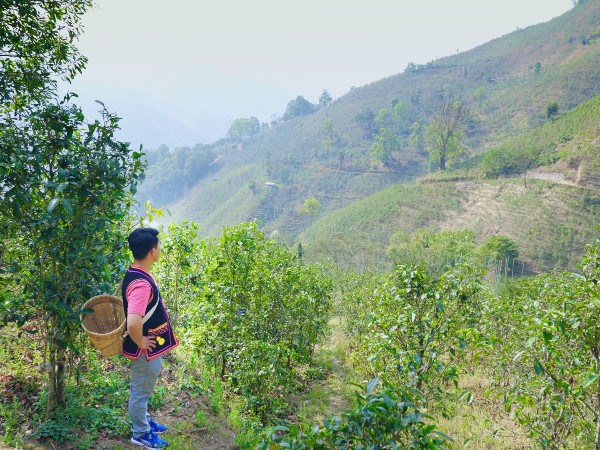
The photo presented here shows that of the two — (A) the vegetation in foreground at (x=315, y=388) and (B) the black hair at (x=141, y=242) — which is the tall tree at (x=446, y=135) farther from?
(B) the black hair at (x=141, y=242)

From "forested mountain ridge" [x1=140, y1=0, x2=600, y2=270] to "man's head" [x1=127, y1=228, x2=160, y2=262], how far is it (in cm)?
5013

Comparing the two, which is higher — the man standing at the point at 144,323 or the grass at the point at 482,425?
A: the man standing at the point at 144,323

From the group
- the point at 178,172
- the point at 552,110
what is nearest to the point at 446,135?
the point at 552,110

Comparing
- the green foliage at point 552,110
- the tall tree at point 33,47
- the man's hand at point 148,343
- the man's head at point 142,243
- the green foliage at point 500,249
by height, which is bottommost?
the green foliage at point 500,249

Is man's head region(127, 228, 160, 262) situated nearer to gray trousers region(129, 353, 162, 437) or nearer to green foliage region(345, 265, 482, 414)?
gray trousers region(129, 353, 162, 437)

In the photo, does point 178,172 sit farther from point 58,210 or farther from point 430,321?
point 430,321

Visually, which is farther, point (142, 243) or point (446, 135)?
point (446, 135)

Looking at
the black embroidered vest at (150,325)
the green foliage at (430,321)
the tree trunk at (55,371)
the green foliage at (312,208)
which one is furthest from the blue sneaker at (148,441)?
the green foliage at (312,208)

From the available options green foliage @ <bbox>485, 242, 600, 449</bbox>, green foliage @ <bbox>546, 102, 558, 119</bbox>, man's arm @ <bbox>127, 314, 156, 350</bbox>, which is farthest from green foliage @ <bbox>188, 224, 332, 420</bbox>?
green foliage @ <bbox>546, 102, 558, 119</bbox>

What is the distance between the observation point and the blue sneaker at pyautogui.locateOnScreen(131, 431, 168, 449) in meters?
3.75

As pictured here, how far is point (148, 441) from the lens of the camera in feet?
12.4

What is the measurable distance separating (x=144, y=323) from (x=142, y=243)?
69 cm

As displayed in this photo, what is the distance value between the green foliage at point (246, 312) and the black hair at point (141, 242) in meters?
2.27

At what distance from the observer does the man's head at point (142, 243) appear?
11.7ft
